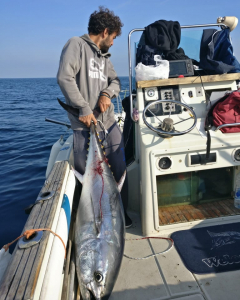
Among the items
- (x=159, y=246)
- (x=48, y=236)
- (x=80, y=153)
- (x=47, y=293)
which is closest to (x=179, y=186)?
(x=159, y=246)

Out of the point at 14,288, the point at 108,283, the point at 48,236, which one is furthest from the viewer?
the point at 108,283

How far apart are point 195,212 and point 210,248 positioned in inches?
21.4

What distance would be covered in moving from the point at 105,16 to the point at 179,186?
2069 millimetres

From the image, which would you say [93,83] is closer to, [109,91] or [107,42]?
[109,91]

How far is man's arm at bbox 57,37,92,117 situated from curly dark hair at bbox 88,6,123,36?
0.27 m

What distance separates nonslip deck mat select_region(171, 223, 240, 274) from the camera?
2.14m

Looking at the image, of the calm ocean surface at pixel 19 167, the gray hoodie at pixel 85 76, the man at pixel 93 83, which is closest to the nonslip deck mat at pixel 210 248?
the man at pixel 93 83

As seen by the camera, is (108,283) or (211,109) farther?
(211,109)

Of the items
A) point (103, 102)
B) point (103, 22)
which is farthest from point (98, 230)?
point (103, 22)

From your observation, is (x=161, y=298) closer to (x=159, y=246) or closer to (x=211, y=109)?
(x=159, y=246)

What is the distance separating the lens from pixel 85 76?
8.13 feet

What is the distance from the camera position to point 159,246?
2.45m

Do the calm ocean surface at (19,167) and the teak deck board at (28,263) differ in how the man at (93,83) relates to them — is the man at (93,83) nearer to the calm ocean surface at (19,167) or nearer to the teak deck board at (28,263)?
the teak deck board at (28,263)

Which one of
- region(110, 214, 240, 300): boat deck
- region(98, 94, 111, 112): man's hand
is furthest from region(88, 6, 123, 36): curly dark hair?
region(110, 214, 240, 300): boat deck
